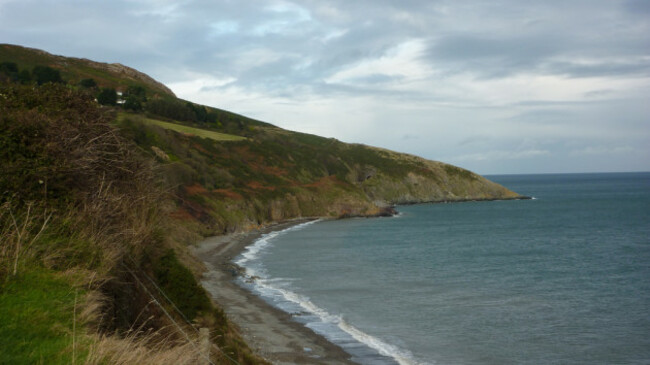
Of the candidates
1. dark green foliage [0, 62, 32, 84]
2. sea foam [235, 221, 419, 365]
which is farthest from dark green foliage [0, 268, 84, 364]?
dark green foliage [0, 62, 32, 84]

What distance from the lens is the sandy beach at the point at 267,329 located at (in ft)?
60.5

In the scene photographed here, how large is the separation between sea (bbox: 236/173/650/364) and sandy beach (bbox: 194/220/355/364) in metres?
0.72

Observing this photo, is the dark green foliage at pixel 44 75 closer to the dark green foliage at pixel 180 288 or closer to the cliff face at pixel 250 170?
the cliff face at pixel 250 170

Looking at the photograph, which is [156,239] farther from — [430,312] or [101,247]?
[430,312]

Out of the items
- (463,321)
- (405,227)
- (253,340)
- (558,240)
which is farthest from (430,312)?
(405,227)

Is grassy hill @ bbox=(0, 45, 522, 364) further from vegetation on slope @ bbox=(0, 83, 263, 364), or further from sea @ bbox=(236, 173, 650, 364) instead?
sea @ bbox=(236, 173, 650, 364)

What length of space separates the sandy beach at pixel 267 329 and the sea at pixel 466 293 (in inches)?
28.2

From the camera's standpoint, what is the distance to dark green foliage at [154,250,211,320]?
15930 mm

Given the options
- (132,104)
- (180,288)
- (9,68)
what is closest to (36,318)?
(180,288)

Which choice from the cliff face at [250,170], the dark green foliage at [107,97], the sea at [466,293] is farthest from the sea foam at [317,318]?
the dark green foliage at [107,97]

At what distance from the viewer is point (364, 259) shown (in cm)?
4344

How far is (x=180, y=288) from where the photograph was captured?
1625 cm

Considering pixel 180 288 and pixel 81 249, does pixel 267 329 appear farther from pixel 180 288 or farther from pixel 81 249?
pixel 81 249

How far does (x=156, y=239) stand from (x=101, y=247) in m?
5.44
